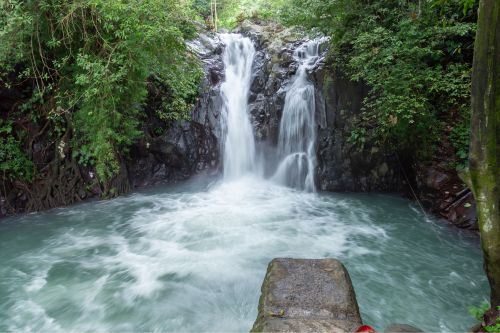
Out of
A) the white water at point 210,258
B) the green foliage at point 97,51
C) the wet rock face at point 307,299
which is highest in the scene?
the green foliage at point 97,51

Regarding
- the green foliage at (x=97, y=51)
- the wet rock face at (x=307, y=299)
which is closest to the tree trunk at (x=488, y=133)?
the wet rock face at (x=307, y=299)

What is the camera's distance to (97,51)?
7.41m

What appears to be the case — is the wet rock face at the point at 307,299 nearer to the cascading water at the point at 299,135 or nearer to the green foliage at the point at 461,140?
the green foliage at the point at 461,140

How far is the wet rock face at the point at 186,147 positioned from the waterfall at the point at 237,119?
292mm

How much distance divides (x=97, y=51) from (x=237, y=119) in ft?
17.3

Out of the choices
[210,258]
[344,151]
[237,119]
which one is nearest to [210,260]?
[210,258]

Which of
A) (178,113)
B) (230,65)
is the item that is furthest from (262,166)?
(230,65)

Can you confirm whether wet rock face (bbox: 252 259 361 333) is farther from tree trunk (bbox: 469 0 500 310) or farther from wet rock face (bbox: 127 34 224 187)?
wet rock face (bbox: 127 34 224 187)

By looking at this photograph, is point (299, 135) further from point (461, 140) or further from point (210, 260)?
point (210, 260)

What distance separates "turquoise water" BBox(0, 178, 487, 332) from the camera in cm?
428

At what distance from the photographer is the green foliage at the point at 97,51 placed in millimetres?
6586

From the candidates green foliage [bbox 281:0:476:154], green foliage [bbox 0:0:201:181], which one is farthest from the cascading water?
green foliage [bbox 0:0:201:181]

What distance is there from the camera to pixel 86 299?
15.2ft

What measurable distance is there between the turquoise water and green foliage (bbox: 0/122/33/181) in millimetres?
1096
